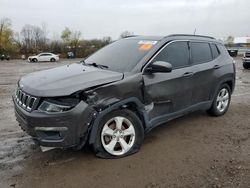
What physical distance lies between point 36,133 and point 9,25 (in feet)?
242

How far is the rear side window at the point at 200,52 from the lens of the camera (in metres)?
5.27

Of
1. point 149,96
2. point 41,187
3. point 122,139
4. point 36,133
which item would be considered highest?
point 149,96

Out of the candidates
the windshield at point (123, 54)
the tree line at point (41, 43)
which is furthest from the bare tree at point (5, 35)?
the windshield at point (123, 54)

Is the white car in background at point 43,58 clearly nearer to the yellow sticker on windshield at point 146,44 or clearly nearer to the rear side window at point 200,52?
the rear side window at point 200,52

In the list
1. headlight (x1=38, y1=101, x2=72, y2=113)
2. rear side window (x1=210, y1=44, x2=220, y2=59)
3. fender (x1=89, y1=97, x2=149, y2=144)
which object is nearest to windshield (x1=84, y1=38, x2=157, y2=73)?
fender (x1=89, y1=97, x2=149, y2=144)

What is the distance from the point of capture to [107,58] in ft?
16.0

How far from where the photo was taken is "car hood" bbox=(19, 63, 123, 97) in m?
3.54

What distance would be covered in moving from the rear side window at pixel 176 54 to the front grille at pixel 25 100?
6.51 feet

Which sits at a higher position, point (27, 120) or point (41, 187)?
point (27, 120)

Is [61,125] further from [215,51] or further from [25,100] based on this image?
[215,51]

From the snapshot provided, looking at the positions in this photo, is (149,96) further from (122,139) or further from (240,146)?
(240,146)

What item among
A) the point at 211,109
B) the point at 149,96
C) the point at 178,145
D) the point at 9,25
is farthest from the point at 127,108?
the point at 9,25

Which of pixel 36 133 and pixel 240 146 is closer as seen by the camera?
pixel 36 133

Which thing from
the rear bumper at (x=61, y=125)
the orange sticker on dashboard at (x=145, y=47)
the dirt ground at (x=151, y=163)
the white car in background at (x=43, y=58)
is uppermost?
the orange sticker on dashboard at (x=145, y=47)
